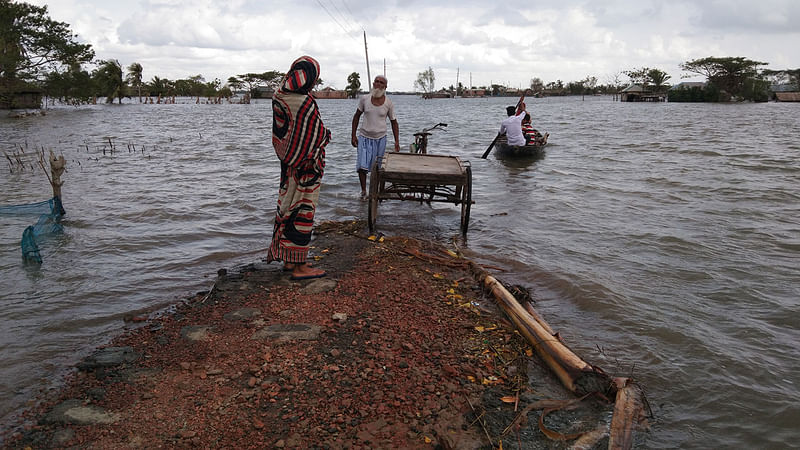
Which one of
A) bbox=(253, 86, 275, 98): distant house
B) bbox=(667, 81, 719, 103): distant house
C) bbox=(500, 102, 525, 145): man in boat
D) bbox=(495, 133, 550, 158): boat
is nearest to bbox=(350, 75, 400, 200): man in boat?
bbox=(500, 102, 525, 145): man in boat

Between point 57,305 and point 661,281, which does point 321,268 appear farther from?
point 661,281

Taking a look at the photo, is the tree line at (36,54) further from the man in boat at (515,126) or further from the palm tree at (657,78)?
the palm tree at (657,78)

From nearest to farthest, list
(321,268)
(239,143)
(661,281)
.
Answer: (321,268), (661,281), (239,143)

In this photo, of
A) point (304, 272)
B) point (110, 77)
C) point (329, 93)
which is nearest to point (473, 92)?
point (329, 93)

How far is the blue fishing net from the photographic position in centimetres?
505

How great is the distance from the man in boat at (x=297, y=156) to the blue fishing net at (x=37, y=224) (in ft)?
9.18

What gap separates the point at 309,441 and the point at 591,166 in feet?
40.9

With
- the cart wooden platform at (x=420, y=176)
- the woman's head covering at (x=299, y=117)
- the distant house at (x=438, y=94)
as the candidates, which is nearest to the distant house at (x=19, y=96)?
the cart wooden platform at (x=420, y=176)

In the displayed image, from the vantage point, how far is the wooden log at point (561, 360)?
2.82 meters

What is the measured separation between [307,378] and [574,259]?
4.02 m

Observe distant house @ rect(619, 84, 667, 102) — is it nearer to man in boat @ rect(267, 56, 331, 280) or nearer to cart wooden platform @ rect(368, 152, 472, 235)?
cart wooden platform @ rect(368, 152, 472, 235)

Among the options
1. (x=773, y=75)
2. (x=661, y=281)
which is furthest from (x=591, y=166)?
(x=773, y=75)

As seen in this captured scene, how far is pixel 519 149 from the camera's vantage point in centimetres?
1334

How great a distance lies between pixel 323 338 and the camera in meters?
3.26
